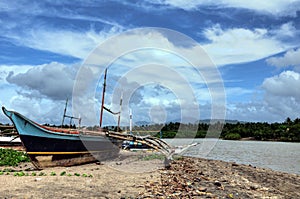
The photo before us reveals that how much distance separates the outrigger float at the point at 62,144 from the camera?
48.6ft

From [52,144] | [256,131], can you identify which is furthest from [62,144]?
[256,131]

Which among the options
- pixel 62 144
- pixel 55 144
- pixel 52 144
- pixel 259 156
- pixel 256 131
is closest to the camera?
pixel 52 144

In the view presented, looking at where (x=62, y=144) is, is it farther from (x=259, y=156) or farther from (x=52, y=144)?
(x=259, y=156)

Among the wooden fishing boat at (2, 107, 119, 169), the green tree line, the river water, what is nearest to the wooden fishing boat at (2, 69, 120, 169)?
the wooden fishing boat at (2, 107, 119, 169)

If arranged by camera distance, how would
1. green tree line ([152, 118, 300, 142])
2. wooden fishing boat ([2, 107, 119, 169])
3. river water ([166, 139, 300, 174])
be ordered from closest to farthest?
wooden fishing boat ([2, 107, 119, 169]) < river water ([166, 139, 300, 174]) < green tree line ([152, 118, 300, 142])

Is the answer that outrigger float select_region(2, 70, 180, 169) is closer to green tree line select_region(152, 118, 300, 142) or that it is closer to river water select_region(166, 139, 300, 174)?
river water select_region(166, 139, 300, 174)

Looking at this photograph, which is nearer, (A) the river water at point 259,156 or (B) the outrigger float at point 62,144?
(B) the outrigger float at point 62,144

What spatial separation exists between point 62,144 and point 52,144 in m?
0.65

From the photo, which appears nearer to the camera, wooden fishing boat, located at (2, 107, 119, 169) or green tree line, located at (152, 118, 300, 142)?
wooden fishing boat, located at (2, 107, 119, 169)

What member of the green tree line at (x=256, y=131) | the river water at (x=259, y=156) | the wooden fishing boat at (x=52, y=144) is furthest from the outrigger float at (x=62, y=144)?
the green tree line at (x=256, y=131)

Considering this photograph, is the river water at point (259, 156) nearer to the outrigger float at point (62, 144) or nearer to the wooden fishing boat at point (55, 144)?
the outrigger float at point (62, 144)

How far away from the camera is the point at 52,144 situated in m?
15.9

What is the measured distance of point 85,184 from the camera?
35.9 ft

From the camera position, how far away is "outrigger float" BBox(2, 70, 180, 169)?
14.8 metres
